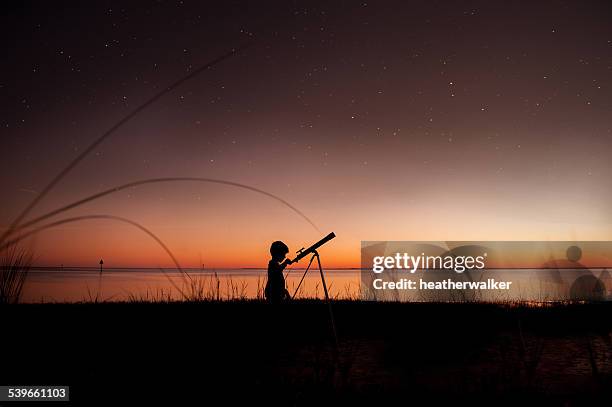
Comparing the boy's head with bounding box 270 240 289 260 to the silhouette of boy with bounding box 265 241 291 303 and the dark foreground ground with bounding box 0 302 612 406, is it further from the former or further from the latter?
the dark foreground ground with bounding box 0 302 612 406

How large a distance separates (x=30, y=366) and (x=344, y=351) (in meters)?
4.09

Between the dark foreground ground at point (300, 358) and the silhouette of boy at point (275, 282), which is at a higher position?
the silhouette of boy at point (275, 282)

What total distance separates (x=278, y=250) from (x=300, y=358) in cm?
578

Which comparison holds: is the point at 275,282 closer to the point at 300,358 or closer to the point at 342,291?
the point at 300,358

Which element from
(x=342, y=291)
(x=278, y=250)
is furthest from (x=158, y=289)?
(x=278, y=250)

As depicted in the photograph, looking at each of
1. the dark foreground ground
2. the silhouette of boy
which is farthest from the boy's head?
the dark foreground ground

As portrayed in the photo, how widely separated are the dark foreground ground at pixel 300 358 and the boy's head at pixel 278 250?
1.33 m

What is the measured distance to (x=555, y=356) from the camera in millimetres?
7535

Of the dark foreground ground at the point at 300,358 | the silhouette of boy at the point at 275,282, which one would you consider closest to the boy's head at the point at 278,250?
Answer: the silhouette of boy at the point at 275,282

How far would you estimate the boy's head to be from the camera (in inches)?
506

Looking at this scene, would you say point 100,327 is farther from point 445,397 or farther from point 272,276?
point 445,397

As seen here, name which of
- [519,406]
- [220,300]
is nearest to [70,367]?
[519,406]

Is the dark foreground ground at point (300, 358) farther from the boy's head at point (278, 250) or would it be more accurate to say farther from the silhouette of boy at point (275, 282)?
the boy's head at point (278, 250)

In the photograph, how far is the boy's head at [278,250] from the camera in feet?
42.2
